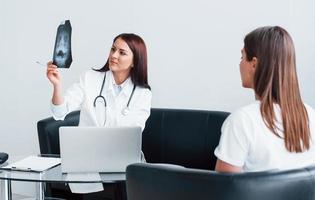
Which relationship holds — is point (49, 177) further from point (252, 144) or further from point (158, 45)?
point (158, 45)

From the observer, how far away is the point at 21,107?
12.3 ft

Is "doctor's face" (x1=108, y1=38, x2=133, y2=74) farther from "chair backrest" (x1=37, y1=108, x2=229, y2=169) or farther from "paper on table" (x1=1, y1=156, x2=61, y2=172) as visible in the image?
"paper on table" (x1=1, y1=156, x2=61, y2=172)

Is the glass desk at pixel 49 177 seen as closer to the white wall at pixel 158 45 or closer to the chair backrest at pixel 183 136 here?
the chair backrest at pixel 183 136

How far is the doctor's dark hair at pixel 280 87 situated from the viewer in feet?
5.07

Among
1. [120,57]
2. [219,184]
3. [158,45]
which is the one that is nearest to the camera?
[219,184]

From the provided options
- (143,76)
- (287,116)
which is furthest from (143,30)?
(287,116)

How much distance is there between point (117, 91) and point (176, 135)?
22.3 inches

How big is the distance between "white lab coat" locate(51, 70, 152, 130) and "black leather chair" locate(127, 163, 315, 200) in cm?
113

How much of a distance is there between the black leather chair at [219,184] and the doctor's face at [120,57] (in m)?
1.26

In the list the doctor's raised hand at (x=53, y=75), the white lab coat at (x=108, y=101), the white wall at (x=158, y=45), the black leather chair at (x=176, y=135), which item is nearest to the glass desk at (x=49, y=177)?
the doctor's raised hand at (x=53, y=75)

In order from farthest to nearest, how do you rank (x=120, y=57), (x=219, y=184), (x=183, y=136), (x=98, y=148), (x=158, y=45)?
(x=158, y=45) < (x=183, y=136) < (x=120, y=57) < (x=98, y=148) < (x=219, y=184)

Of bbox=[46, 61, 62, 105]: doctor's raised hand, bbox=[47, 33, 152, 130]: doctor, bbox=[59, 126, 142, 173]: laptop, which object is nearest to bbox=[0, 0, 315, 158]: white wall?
bbox=[47, 33, 152, 130]: doctor

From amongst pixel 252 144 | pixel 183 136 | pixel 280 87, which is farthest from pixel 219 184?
pixel 183 136

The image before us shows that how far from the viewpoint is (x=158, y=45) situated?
3289 millimetres
